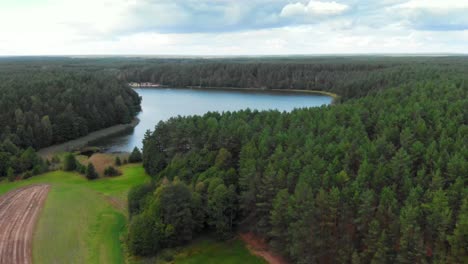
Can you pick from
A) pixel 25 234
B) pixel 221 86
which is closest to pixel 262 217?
pixel 25 234

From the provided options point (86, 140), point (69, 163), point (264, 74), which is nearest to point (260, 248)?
point (69, 163)

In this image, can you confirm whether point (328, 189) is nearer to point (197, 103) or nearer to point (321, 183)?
point (321, 183)

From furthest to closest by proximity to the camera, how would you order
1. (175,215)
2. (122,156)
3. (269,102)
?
1. (269,102)
2. (122,156)
3. (175,215)

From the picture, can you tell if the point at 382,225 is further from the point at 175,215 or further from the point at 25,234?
the point at 25,234

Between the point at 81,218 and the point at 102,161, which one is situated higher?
the point at 81,218

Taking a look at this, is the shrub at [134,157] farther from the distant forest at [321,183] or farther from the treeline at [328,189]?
the treeline at [328,189]

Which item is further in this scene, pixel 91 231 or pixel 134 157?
pixel 134 157

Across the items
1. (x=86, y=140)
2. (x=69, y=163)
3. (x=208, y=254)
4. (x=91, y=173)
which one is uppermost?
(x=69, y=163)

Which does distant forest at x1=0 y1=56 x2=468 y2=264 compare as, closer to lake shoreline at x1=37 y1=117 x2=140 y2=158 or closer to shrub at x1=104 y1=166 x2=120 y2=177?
shrub at x1=104 y1=166 x2=120 y2=177

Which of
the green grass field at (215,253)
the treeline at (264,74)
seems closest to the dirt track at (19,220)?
the green grass field at (215,253)
